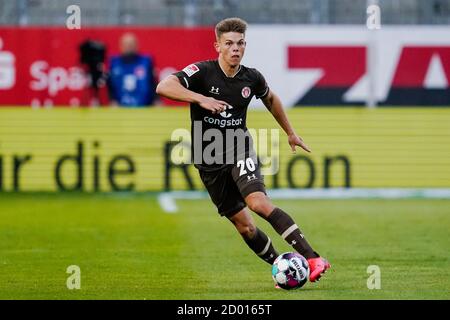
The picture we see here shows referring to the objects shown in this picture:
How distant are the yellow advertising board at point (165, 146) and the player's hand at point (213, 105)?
38.2 ft

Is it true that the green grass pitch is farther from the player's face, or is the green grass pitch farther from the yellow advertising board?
the player's face

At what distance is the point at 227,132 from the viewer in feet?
33.8

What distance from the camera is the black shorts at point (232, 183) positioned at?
1007cm

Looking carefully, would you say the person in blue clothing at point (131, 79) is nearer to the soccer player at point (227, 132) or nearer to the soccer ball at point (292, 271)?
the soccer player at point (227, 132)

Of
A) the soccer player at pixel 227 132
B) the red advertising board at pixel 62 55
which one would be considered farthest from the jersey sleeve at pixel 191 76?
the red advertising board at pixel 62 55

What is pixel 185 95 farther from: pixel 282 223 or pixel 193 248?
pixel 193 248

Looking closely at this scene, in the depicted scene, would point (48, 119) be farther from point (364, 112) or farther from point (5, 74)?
point (364, 112)

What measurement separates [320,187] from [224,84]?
11.3m

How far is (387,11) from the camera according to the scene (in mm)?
24453

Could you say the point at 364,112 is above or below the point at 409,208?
above

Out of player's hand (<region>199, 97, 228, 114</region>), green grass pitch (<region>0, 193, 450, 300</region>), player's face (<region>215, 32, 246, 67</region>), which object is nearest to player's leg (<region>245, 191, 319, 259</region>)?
green grass pitch (<region>0, 193, 450, 300</region>)

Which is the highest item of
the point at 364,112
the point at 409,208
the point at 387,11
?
the point at 387,11

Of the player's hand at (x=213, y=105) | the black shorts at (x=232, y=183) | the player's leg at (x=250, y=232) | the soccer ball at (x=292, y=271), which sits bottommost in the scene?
the soccer ball at (x=292, y=271)

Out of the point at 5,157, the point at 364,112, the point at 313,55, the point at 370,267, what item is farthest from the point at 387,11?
the point at 370,267
